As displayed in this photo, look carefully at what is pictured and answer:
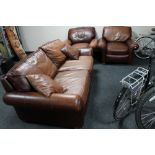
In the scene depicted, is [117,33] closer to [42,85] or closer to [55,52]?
[55,52]

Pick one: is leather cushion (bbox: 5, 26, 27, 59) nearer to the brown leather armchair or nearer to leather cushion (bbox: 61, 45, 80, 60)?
the brown leather armchair

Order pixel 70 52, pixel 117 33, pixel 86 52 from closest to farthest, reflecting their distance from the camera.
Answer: pixel 70 52 → pixel 86 52 → pixel 117 33

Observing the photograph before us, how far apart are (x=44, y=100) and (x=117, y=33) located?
2.81 metres

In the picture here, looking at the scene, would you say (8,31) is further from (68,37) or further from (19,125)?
(19,125)

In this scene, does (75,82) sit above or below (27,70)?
below

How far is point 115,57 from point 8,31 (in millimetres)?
2558

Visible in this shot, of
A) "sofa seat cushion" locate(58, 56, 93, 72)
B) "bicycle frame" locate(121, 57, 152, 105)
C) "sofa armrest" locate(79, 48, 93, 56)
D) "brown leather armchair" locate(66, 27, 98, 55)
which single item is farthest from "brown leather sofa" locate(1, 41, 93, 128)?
"brown leather armchair" locate(66, 27, 98, 55)

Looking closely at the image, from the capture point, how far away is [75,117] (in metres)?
1.76

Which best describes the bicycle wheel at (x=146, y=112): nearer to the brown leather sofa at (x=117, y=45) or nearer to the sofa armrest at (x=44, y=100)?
the sofa armrest at (x=44, y=100)

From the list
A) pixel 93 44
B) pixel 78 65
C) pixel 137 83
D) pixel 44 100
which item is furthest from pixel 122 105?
pixel 93 44

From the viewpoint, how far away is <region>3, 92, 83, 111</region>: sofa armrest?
1.56 m

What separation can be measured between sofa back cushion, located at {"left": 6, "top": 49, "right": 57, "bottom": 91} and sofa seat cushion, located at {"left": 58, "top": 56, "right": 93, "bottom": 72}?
0.21 meters

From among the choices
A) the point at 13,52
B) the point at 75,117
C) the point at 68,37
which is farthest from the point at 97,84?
the point at 13,52

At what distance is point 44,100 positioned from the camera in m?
1.63
